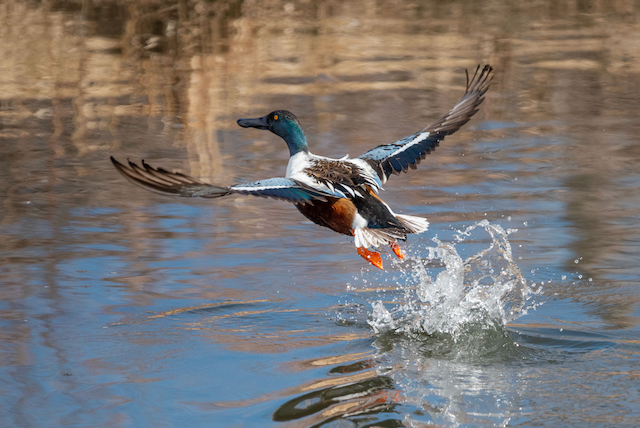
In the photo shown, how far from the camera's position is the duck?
441 centimetres

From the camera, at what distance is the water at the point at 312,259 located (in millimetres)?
4109

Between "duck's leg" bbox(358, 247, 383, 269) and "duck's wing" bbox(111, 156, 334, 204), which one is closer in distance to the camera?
"duck's wing" bbox(111, 156, 334, 204)

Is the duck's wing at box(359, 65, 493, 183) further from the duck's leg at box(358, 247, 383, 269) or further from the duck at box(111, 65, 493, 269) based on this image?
the duck's leg at box(358, 247, 383, 269)

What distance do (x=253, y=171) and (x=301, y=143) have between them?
95.3 inches

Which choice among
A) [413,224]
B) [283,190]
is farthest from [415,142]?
[283,190]

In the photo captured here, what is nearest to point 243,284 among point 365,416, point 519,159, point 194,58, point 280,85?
point 365,416

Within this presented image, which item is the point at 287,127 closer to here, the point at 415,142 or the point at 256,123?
the point at 256,123

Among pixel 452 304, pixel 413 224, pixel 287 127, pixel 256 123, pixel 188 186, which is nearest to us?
pixel 188 186

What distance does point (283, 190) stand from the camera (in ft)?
15.5

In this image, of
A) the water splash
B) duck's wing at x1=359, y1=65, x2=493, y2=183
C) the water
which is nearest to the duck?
duck's wing at x1=359, y1=65, x2=493, y2=183

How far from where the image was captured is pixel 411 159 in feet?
19.2

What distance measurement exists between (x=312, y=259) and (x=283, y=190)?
153 centimetres

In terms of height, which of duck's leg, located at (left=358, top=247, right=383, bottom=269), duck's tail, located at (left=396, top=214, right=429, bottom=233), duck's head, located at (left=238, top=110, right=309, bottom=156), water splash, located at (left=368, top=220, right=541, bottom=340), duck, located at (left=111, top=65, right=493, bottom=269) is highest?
duck's head, located at (left=238, top=110, right=309, bottom=156)

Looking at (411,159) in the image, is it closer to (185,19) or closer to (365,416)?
(365,416)
